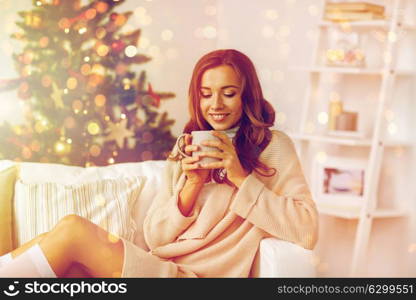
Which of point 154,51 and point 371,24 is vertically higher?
point 371,24

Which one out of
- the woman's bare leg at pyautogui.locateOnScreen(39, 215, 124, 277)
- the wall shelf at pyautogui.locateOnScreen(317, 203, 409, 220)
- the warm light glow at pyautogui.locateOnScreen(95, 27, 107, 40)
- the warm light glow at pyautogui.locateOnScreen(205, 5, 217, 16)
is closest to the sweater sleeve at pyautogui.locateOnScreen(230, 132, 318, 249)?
the woman's bare leg at pyautogui.locateOnScreen(39, 215, 124, 277)

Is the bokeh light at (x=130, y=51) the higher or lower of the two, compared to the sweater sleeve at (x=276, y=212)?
higher

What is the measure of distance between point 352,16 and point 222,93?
1.09 meters

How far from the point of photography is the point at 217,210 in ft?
5.82

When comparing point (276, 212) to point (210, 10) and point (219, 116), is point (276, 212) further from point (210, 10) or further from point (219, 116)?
point (210, 10)

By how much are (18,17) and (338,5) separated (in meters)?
1.31

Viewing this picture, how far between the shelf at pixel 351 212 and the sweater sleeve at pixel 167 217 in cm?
100

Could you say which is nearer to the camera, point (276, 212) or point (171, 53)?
point (276, 212)

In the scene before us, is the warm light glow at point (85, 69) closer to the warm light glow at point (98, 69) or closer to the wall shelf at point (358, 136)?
the warm light glow at point (98, 69)

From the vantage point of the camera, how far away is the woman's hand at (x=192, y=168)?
5.26 feet

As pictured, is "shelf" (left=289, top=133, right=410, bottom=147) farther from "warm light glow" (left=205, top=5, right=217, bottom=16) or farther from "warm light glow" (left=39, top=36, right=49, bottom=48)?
"warm light glow" (left=39, top=36, right=49, bottom=48)

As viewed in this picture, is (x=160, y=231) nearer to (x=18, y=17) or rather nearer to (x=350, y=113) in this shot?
(x=350, y=113)

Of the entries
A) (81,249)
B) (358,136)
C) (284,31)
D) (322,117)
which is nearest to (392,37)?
(358,136)

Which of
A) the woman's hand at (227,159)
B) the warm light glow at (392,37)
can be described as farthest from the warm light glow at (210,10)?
the woman's hand at (227,159)
